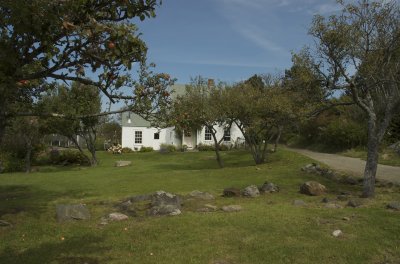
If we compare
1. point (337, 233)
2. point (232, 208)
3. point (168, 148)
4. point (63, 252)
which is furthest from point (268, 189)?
point (168, 148)

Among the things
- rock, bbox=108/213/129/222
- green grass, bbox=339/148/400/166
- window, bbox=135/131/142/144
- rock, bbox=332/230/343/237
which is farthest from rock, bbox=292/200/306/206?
window, bbox=135/131/142/144

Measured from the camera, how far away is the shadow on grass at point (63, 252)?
7277 millimetres

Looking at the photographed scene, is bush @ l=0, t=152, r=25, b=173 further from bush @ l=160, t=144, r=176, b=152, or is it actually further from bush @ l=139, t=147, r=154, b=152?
bush @ l=160, t=144, r=176, b=152

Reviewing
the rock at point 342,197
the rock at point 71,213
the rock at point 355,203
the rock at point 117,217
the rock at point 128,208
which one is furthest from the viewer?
the rock at point 342,197

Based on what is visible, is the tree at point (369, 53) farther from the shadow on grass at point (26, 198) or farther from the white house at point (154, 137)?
the white house at point (154, 137)

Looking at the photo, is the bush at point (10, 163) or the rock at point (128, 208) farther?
the bush at point (10, 163)

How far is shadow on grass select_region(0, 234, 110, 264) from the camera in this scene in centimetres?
728

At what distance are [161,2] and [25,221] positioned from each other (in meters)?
6.99

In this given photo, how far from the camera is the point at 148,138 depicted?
47875 millimetres

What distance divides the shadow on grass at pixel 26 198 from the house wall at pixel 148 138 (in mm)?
28338

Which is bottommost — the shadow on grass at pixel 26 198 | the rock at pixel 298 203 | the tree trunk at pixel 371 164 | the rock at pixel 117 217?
the shadow on grass at pixel 26 198

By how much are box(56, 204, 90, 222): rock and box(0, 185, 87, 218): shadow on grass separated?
111 cm

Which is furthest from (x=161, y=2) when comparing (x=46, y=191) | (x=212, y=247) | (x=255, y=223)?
(x=46, y=191)

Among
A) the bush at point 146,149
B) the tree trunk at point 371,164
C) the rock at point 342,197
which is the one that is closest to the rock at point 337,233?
the rock at point 342,197
